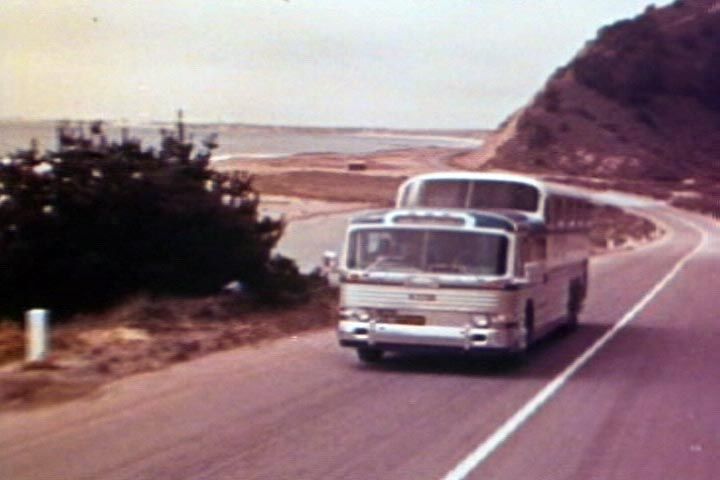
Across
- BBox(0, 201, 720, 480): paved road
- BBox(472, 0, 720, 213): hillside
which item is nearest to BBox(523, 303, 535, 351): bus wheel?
BBox(0, 201, 720, 480): paved road

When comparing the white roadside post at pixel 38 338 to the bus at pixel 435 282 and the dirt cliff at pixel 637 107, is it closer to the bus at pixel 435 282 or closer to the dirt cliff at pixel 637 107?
the bus at pixel 435 282

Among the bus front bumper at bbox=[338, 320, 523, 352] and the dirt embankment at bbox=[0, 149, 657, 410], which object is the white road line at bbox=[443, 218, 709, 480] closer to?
the bus front bumper at bbox=[338, 320, 523, 352]

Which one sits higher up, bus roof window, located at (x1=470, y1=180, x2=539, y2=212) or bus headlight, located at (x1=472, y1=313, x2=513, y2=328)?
bus roof window, located at (x1=470, y1=180, x2=539, y2=212)

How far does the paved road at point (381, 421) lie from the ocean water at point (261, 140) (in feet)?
25.4

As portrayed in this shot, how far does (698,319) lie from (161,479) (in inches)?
882

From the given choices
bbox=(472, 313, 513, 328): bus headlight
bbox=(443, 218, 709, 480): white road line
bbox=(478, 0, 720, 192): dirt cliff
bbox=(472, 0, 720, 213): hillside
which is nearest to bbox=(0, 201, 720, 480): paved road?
bbox=(443, 218, 709, 480): white road line

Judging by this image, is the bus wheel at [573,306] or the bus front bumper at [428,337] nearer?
the bus front bumper at [428,337]

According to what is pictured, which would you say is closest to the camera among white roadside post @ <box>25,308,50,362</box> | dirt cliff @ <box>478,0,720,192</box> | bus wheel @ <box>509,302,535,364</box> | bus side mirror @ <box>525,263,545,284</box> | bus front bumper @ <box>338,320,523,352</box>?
bus front bumper @ <box>338,320,523,352</box>

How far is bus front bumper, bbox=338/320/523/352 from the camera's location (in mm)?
21484

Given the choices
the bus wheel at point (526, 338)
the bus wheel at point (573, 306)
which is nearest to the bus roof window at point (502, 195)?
the bus wheel at point (526, 338)

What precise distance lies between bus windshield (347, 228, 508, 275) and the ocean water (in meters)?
9.92

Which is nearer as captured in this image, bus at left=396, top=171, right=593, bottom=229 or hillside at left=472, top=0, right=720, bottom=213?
bus at left=396, top=171, right=593, bottom=229

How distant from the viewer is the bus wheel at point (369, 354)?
2225 cm

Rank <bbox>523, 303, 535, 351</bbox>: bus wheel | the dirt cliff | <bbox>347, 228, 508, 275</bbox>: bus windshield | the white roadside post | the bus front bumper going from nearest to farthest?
1. the bus front bumper
2. the white roadside post
3. <bbox>347, 228, 508, 275</bbox>: bus windshield
4. <bbox>523, 303, 535, 351</bbox>: bus wheel
5. the dirt cliff
